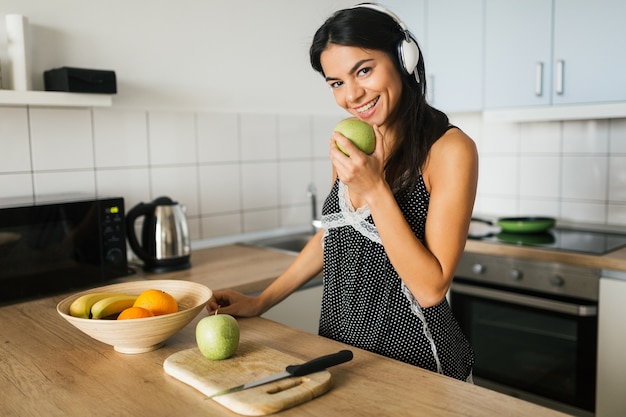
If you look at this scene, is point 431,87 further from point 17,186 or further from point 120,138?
point 17,186

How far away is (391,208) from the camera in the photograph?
3.73ft

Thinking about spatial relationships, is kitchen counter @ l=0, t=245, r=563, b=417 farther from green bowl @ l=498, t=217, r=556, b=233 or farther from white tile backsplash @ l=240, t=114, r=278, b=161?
green bowl @ l=498, t=217, r=556, b=233

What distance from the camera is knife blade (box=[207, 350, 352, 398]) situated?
965 millimetres

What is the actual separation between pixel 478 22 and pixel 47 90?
178 centimetres

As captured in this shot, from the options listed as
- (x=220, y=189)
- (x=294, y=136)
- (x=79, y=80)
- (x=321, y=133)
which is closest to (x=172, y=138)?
(x=220, y=189)

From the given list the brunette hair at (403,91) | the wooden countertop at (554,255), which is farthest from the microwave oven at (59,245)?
the wooden countertop at (554,255)

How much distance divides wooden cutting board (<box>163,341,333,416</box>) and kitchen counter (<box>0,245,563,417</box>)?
16 mm

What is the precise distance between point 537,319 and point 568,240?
13.6 inches

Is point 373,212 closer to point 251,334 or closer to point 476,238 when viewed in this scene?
point 251,334

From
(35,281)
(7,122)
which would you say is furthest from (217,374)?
(7,122)

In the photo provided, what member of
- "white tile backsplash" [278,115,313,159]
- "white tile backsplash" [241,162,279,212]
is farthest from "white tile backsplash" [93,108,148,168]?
"white tile backsplash" [278,115,313,159]

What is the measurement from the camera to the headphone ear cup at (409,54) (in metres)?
1.25

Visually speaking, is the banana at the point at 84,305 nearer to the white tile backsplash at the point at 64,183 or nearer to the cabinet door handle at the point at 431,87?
the white tile backsplash at the point at 64,183

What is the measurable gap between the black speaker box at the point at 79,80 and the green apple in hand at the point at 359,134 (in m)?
1.00
